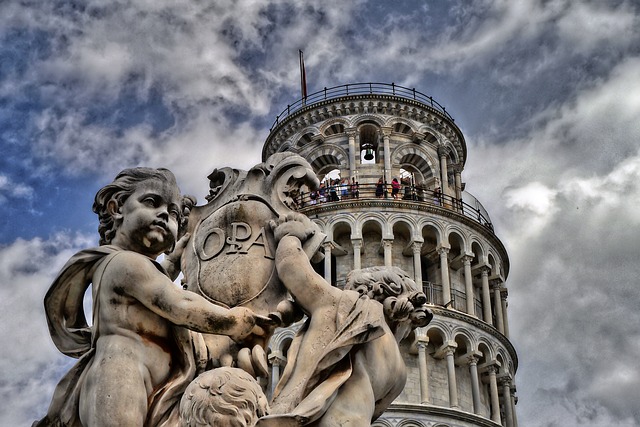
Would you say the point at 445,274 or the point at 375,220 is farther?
the point at 375,220

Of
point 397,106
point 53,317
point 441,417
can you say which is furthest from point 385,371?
point 397,106

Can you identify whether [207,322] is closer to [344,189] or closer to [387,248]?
[387,248]

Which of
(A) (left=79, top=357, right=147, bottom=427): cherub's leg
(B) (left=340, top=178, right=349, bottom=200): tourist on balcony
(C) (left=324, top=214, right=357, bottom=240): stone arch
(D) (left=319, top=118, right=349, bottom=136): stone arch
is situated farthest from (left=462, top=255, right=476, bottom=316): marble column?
(A) (left=79, top=357, right=147, bottom=427): cherub's leg

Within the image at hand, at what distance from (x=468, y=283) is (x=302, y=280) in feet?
120

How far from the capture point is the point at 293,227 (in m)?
4.82

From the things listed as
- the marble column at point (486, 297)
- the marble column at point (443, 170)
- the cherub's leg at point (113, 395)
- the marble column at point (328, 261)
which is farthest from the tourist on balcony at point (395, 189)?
the cherub's leg at point (113, 395)

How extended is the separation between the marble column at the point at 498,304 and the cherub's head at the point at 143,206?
38408 millimetres

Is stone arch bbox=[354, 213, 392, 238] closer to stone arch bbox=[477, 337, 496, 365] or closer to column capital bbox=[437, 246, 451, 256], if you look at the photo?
column capital bbox=[437, 246, 451, 256]

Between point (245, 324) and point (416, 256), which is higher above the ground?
point (416, 256)

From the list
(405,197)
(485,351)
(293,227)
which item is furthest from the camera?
(405,197)

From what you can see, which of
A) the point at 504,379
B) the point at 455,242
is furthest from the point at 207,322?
the point at 455,242

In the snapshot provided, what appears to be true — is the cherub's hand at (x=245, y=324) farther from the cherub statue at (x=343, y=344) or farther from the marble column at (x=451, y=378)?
the marble column at (x=451, y=378)

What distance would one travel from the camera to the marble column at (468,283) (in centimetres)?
3959

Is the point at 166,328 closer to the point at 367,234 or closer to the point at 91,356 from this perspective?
the point at 91,356
